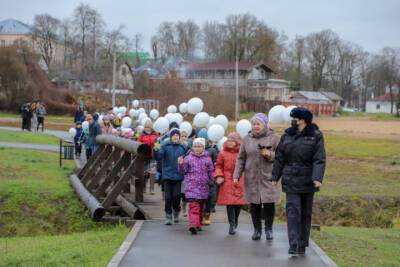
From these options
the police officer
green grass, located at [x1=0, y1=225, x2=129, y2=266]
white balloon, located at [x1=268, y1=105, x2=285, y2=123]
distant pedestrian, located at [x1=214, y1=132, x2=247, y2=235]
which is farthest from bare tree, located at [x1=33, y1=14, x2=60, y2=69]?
the police officer

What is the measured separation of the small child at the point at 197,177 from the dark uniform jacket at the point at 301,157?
7.26 feet

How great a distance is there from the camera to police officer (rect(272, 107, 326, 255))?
9055 mm

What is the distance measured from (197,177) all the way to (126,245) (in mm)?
2058

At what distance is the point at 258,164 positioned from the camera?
1034cm

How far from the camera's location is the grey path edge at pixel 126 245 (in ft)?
28.0

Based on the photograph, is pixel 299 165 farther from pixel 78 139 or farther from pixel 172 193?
pixel 78 139

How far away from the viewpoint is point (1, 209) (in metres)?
15.6

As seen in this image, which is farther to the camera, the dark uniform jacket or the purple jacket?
the purple jacket

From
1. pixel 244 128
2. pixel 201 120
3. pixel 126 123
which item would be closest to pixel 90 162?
pixel 126 123

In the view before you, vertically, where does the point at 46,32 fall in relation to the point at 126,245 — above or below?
above

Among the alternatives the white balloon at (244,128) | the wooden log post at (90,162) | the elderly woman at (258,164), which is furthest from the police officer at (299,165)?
the wooden log post at (90,162)

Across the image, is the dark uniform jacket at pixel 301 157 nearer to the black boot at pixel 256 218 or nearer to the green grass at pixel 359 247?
the green grass at pixel 359 247

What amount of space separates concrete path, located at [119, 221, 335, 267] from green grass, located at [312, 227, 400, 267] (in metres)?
0.45

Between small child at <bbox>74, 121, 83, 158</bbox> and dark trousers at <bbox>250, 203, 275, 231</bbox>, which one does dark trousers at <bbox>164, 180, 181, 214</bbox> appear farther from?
small child at <bbox>74, 121, 83, 158</bbox>
